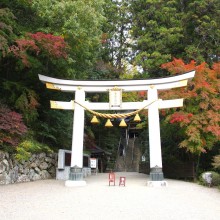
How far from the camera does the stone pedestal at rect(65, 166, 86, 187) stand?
11.7 m

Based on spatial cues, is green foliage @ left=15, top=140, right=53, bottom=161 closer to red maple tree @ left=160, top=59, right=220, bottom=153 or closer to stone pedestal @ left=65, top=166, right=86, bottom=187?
stone pedestal @ left=65, top=166, right=86, bottom=187

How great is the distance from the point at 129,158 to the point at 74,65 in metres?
16.8

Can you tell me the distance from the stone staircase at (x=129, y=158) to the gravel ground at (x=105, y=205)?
18.7 metres

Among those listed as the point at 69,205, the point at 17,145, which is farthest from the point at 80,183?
the point at 69,205

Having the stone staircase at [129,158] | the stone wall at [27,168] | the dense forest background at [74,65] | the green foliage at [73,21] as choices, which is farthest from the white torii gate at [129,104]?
the stone staircase at [129,158]

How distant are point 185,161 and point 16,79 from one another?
10.2 meters

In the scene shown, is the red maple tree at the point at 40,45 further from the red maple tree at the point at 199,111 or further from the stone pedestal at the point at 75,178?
the red maple tree at the point at 199,111

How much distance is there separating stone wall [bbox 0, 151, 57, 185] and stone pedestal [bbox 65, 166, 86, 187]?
204 centimetres

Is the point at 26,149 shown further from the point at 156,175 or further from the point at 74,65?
the point at 74,65

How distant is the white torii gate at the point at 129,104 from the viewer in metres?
12.4

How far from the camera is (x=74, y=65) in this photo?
1616cm

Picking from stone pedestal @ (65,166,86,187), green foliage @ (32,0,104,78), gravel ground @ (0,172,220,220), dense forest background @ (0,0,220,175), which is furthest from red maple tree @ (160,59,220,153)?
green foliage @ (32,0,104,78)

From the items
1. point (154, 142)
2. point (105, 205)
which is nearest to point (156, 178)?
→ point (154, 142)

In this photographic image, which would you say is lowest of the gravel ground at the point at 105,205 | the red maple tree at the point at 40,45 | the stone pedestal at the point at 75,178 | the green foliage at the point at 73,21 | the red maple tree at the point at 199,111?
the gravel ground at the point at 105,205
